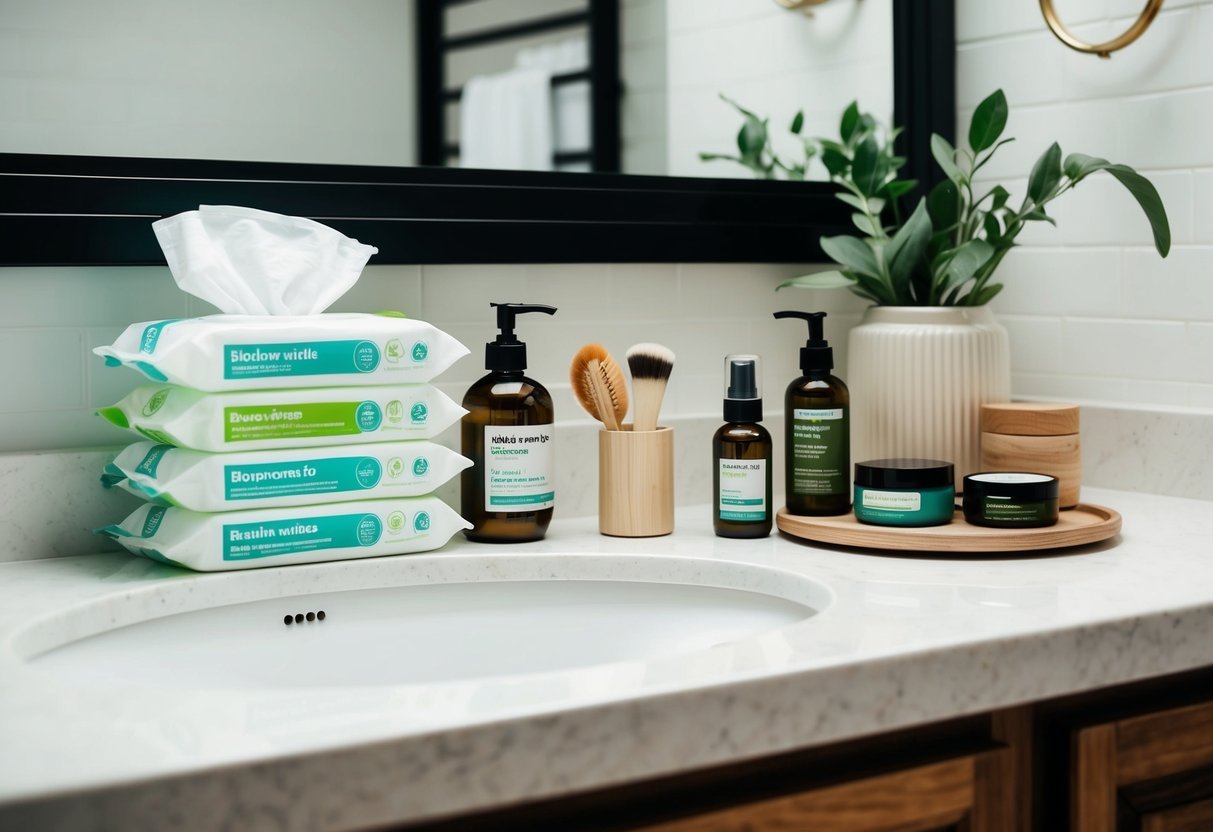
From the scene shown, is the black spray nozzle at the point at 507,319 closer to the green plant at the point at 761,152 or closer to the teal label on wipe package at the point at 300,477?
the teal label on wipe package at the point at 300,477

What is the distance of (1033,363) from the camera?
4.93 ft

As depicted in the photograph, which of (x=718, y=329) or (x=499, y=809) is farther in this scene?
(x=718, y=329)

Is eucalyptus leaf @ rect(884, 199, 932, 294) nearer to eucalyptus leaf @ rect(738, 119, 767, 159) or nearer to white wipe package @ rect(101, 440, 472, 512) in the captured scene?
eucalyptus leaf @ rect(738, 119, 767, 159)

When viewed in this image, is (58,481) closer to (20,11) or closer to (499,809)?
(20,11)

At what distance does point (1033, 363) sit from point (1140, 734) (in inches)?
26.9

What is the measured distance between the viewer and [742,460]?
1.13 metres

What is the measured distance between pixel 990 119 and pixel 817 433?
0.40m

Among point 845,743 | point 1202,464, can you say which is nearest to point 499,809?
point 845,743

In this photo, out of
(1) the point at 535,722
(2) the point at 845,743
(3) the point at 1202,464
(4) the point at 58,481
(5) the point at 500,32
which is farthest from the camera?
(5) the point at 500,32

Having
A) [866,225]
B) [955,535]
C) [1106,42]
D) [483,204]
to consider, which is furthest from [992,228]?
[483,204]

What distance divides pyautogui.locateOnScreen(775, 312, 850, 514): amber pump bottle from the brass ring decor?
474 mm

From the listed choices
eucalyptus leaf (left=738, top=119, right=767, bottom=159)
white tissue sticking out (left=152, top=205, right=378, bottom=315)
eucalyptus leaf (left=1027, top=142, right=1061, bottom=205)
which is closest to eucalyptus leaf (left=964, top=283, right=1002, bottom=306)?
eucalyptus leaf (left=1027, top=142, right=1061, bottom=205)

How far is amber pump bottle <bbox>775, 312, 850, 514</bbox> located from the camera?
46.0 inches

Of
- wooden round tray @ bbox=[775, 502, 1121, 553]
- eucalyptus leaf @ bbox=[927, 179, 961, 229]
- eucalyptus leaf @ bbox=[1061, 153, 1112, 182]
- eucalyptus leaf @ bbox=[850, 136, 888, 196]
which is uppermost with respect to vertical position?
eucalyptus leaf @ bbox=[850, 136, 888, 196]
